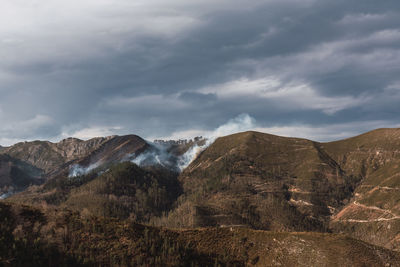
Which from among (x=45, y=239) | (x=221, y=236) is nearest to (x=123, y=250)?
(x=45, y=239)

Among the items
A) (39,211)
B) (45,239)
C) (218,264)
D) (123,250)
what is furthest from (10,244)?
(218,264)

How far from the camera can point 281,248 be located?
453ft

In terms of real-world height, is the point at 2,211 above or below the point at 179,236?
above

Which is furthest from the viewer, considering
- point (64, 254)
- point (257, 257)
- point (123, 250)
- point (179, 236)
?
point (179, 236)

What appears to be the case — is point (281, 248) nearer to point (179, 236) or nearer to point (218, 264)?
point (218, 264)

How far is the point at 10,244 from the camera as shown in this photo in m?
106

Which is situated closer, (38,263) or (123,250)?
(38,263)

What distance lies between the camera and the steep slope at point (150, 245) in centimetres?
11044

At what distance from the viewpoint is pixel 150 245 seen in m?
128

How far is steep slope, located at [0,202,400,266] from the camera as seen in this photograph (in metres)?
110

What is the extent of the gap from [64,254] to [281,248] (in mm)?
93243

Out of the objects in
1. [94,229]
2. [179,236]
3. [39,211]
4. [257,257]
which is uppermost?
[39,211]

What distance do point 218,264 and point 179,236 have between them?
25085mm

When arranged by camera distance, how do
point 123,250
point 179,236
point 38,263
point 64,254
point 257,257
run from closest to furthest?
point 38,263 → point 64,254 → point 123,250 → point 257,257 → point 179,236
